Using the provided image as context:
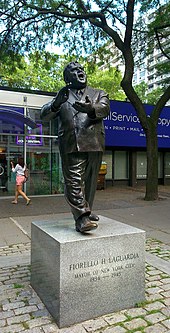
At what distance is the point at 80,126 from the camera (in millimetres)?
3234

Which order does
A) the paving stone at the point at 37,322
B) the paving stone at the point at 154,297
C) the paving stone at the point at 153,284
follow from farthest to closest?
the paving stone at the point at 153,284 < the paving stone at the point at 154,297 < the paving stone at the point at 37,322

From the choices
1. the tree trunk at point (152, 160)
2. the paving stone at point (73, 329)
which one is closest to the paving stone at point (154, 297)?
the paving stone at point (73, 329)

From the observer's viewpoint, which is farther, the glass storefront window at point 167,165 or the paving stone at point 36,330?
the glass storefront window at point 167,165

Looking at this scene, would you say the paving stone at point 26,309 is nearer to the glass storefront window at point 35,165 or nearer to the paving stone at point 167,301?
the paving stone at point 167,301

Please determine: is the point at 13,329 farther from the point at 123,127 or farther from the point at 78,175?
the point at 123,127

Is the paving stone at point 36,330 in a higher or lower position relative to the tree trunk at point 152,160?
lower

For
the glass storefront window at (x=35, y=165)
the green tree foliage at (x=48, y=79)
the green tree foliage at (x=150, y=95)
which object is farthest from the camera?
the green tree foliage at (x=150, y=95)

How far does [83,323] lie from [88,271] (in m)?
0.49

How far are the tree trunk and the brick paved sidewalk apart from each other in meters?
7.57

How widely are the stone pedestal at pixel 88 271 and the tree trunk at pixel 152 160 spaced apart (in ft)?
27.1

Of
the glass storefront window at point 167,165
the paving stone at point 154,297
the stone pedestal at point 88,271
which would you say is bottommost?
the paving stone at point 154,297

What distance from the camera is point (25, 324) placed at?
9.23ft

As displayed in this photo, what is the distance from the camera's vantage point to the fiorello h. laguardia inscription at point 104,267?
292 centimetres

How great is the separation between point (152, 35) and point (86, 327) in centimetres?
1251
